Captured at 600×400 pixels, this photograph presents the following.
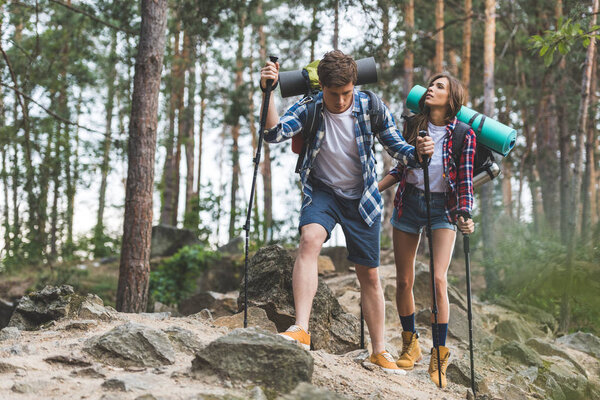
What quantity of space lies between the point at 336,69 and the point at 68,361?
242 cm

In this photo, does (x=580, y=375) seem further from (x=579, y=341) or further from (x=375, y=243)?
(x=375, y=243)

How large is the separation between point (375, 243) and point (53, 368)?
2228mm

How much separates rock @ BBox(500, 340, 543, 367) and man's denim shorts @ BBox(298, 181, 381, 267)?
3127mm

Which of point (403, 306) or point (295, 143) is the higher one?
point (295, 143)

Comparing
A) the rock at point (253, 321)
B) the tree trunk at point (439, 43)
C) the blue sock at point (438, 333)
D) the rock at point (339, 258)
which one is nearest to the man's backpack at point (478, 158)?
the blue sock at point (438, 333)

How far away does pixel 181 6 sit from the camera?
1144cm

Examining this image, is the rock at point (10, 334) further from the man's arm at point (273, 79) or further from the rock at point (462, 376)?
the rock at point (462, 376)

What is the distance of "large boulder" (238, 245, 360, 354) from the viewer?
5.26 m

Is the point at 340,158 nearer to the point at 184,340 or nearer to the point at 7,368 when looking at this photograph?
the point at 184,340

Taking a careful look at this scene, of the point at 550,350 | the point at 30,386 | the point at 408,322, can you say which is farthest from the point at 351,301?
the point at 30,386

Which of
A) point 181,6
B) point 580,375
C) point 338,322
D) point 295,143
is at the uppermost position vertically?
point 181,6

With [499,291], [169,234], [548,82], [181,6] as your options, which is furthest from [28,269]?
[548,82]

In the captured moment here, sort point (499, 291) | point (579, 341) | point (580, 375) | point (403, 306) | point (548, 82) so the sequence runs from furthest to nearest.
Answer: point (548, 82) < point (499, 291) < point (579, 341) < point (580, 375) < point (403, 306)

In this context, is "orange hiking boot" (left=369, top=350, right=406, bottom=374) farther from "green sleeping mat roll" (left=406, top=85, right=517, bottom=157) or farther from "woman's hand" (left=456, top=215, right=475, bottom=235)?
"green sleeping mat roll" (left=406, top=85, right=517, bottom=157)
